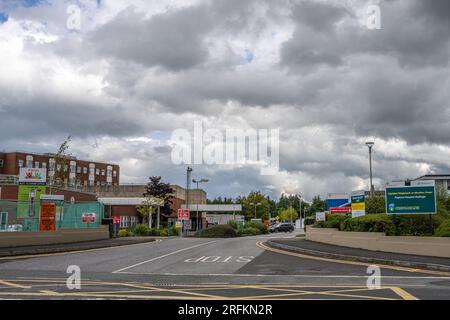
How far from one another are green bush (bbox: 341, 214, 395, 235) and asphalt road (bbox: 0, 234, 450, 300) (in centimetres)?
444

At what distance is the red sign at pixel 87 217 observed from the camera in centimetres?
3284

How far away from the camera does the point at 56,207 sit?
97.3 feet

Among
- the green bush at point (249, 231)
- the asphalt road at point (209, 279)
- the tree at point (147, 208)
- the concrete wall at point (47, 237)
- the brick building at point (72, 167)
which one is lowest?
the green bush at point (249, 231)

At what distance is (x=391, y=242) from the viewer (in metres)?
22.1

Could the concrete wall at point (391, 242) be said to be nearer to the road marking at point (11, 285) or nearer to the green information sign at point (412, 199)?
the green information sign at point (412, 199)

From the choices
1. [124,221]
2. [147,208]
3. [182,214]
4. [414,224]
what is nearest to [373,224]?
[414,224]

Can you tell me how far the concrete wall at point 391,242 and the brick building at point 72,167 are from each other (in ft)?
223

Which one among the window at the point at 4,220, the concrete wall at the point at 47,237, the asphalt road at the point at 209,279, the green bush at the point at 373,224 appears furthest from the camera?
the concrete wall at the point at 47,237

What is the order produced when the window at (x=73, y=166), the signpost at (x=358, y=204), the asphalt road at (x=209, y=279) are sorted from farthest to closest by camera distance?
1. the window at (x=73, y=166)
2. the signpost at (x=358, y=204)
3. the asphalt road at (x=209, y=279)

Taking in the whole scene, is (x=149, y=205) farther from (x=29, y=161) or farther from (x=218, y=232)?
(x=29, y=161)

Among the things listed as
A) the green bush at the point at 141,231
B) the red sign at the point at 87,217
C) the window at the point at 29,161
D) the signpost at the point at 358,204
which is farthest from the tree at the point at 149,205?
the window at the point at 29,161

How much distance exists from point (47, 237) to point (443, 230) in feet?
66.2

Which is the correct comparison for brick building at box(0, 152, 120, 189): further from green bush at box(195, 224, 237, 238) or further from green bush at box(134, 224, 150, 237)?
green bush at box(195, 224, 237, 238)

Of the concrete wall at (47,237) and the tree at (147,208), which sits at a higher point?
the tree at (147,208)
